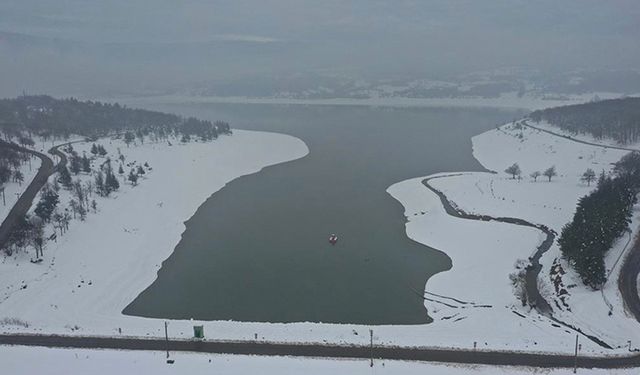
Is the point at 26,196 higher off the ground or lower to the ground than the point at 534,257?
higher

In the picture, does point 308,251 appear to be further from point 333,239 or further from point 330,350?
point 330,350

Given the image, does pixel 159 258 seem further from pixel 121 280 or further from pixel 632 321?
pixel 632 321

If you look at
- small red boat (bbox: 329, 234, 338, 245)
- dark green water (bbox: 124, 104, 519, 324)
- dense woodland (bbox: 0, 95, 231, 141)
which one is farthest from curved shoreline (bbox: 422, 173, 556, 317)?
dense woodland (bbox: 0, 95, 231, 141)

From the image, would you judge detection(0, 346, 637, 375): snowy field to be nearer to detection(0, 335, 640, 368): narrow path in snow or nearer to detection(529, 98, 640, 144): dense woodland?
detection(0, 335, 640, 368): narrow path in snow

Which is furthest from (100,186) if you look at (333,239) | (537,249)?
(537,249)

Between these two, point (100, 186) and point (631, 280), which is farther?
point (100, 186)
